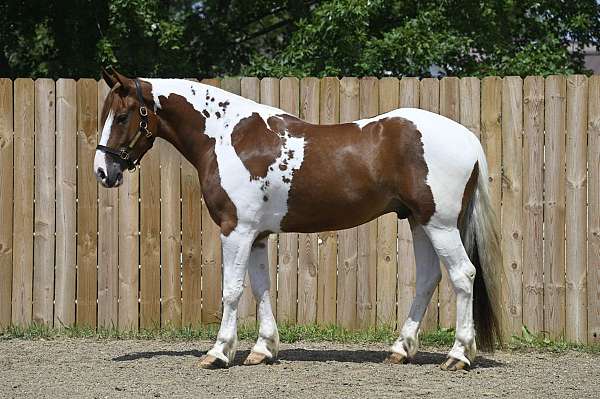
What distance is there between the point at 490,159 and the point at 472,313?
1510mm

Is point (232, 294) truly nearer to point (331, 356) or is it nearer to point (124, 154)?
point (331, 356)

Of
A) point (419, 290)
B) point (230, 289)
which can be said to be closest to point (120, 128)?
point (230, 289)

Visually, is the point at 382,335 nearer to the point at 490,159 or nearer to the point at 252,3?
the point at 490,159

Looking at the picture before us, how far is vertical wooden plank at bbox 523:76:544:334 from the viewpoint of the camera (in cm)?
795

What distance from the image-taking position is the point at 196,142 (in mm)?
7141

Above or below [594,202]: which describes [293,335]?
below

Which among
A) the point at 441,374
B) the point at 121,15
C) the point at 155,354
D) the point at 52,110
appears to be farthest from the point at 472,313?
the point at 121,15

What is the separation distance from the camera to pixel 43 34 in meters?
13.3

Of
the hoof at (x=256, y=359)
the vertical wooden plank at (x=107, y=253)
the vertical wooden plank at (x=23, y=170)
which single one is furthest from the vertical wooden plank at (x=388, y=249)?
the vertical wooden plank at (x=23, y=170)

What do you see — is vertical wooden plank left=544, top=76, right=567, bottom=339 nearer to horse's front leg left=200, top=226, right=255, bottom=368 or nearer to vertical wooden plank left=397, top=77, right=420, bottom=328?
vertical wooden plank left=397, top=77, right=420, bottom=328

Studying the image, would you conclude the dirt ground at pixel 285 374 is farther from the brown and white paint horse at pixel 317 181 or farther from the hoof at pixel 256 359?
the brown and white paint horse at pixel 317 181

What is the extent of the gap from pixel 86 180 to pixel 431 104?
9.55 ft

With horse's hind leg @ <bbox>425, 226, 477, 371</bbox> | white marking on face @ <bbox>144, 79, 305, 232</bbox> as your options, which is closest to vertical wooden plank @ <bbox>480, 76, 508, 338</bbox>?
horse's hind leg @ <bbox>425, 226, 477, 371</bbox>

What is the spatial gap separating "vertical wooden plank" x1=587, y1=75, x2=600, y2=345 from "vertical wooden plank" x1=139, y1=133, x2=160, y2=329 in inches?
137
